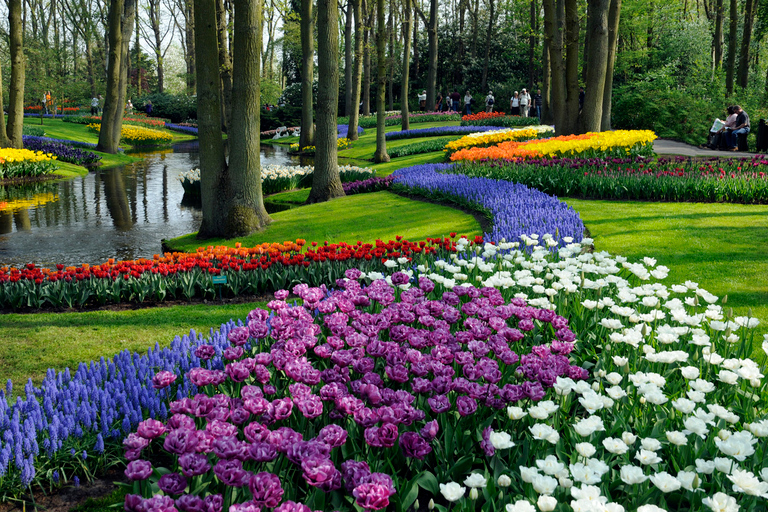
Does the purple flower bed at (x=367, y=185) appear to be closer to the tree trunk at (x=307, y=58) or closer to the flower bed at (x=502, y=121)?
the tree trunk at (x=307, y=58)

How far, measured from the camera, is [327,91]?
12.0m

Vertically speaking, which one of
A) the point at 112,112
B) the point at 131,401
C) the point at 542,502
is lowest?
the point at 131,401

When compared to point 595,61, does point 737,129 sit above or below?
below

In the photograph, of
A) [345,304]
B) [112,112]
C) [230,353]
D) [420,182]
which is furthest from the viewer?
[112,112]

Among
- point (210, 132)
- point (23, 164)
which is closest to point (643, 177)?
point (210, 132)

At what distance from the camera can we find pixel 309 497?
2230 mm

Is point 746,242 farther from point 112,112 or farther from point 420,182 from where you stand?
point 112,112

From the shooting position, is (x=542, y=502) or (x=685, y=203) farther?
(x=685, y=203)

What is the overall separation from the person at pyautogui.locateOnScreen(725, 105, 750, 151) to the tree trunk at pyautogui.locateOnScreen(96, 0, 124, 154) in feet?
66.6

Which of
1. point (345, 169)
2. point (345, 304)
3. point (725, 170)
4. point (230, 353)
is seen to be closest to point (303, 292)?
point (345, 304)

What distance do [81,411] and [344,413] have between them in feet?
5.72

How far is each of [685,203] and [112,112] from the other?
21.0 meters

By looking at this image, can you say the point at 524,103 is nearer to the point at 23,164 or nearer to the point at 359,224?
the point at 23,164

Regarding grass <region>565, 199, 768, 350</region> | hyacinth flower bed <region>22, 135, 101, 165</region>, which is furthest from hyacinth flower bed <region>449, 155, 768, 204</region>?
hyacinth flower bed <region>22, 135, 101, 165</region>
